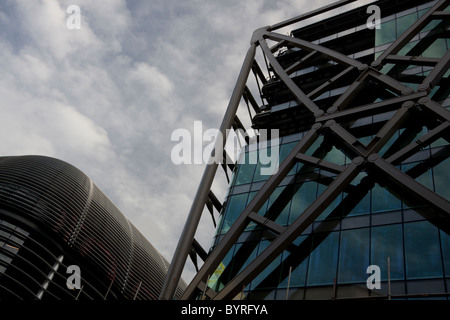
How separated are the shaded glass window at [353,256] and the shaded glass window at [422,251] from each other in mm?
1924

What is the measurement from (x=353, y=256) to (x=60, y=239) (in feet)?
183

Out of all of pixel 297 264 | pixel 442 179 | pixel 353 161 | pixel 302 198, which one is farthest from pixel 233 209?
pixel 442 179

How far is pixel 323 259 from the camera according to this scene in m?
22.5

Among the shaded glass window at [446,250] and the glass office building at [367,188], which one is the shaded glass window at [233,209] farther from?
the shaded glass window at [446,250]

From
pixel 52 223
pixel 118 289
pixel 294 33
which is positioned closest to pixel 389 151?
pixel 294 33

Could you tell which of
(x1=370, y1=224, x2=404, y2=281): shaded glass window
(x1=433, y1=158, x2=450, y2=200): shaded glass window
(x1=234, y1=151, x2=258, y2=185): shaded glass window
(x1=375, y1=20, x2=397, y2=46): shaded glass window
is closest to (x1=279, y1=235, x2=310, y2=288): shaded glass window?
(x1=370, y1=224, x2=404, y2=281): shaded glass window

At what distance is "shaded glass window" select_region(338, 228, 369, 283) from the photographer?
2094 centimetres

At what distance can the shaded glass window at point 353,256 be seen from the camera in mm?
20938

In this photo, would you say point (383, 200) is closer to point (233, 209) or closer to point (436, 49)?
point (233, 209)

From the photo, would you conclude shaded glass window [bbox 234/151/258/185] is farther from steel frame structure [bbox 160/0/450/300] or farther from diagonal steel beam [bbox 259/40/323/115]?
diagonal steel beam [bbox 259/40/323/115]

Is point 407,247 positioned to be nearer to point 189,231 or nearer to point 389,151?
point 389,151

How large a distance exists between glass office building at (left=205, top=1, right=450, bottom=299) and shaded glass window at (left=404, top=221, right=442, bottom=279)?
4 cm

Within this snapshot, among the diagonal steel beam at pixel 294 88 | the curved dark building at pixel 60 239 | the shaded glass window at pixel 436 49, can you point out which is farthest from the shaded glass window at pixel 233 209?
the curved dark building at pixel 60 239
